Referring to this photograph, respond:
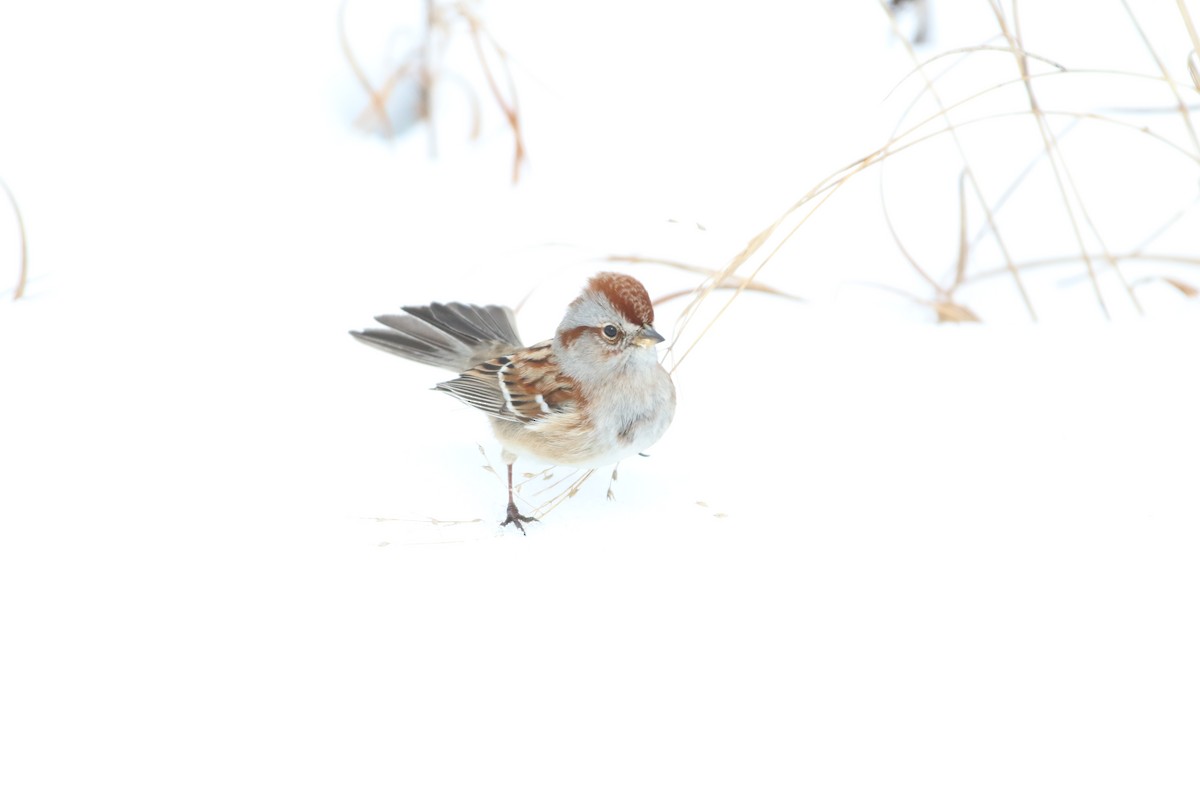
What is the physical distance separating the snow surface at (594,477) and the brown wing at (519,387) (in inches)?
10.6

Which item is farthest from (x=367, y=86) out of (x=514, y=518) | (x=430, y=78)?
(x=514, y=518)

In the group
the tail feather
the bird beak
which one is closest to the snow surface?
the tail feather

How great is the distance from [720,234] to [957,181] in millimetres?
1162

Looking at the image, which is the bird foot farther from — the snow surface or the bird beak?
the bird beak

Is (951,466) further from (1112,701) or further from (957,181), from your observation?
(957,181)

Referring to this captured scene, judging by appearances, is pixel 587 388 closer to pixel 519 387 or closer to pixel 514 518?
pixel 519 387

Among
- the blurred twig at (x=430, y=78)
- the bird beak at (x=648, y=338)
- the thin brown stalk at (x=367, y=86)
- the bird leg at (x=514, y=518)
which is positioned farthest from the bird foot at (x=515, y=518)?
the thin brown stalk at (x=367, y=86)

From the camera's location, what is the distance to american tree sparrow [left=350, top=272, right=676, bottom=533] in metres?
3.15

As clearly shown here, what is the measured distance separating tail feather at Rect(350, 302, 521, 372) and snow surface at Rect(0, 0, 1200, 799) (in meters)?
0.21

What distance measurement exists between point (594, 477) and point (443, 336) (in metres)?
0.76

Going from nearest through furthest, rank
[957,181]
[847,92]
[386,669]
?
[386,669], [957,181], [847,92]

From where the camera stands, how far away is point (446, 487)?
3.40m

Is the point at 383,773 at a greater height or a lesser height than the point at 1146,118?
lesser

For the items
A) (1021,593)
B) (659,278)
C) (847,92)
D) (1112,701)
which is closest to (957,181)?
(847,92)
